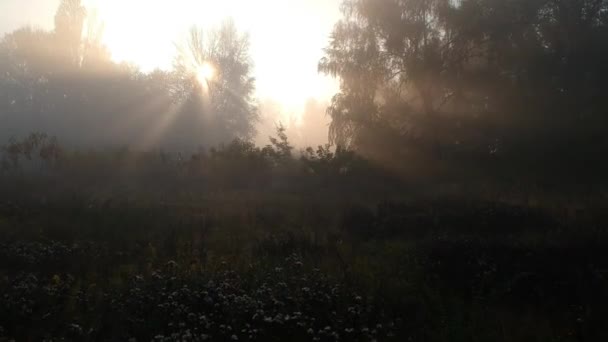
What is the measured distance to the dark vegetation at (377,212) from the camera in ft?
24.9

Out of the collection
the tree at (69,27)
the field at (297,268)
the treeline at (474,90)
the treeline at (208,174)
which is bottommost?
the field at (297,268)

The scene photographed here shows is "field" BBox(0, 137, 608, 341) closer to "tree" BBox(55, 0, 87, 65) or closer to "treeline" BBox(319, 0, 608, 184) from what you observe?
"treeline" BBox(319, 0, 608, 184)

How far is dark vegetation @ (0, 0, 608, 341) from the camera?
299 inches

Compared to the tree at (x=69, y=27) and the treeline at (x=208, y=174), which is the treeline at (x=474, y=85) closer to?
the treeline at (x=208, y=174)

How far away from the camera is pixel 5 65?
174 feet

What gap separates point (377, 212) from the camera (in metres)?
15.8

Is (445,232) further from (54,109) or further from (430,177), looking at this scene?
(54,109)

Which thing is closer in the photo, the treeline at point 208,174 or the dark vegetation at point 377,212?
the dark vegetation at point 377,212

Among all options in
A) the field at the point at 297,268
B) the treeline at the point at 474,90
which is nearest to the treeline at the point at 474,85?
the treeline at the point at 474,90

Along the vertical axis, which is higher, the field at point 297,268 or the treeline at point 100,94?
the treeline at point 100,94

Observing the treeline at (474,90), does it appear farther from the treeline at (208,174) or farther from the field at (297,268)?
the field at (297,268)

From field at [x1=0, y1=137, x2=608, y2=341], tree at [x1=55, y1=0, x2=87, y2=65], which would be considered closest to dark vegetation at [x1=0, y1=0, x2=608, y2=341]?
field at [x1=0, y1=137, x2=608, y2=341]

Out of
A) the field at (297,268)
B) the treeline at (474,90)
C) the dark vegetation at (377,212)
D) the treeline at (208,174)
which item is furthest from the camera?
the treeline at (474,90)

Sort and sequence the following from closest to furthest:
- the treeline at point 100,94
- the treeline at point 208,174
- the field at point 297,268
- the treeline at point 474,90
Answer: the field at point 297,268, the treeline at point 208,174, the treeline at point 474,90, the treeline at point 100,94
